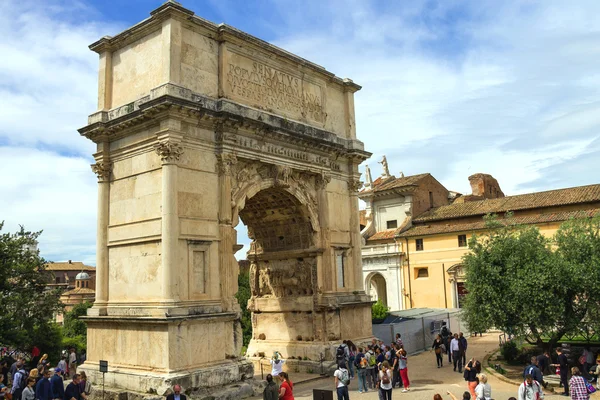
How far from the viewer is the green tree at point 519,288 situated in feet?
59.2

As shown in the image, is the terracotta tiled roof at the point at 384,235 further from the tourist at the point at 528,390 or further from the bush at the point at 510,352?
the tourist at the point at 528,390

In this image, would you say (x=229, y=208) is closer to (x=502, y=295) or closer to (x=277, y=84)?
(x=277, y=84)

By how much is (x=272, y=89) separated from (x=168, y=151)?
5292 mm

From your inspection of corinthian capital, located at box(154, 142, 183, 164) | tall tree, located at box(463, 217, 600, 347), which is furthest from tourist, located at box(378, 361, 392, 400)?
corinthian capital, located at box(154, 142, 183, 164)

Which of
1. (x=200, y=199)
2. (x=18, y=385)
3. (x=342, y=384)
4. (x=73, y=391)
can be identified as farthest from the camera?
(x=200, y=199)

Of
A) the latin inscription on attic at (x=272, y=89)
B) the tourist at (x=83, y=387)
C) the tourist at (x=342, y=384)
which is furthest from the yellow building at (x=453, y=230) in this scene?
the tourist at (x=83, y=387)

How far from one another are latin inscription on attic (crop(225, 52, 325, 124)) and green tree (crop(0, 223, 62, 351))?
522 inches

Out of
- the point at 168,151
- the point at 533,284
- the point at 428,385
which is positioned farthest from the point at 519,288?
the point at 168,151

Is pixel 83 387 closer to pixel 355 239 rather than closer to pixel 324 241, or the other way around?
pixel 324 241

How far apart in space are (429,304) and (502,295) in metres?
18.6

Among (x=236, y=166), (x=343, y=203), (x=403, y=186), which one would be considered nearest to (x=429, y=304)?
(x=403, y=186)

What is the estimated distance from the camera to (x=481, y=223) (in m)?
34.8

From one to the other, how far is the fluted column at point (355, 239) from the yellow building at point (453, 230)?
1454 centimetres

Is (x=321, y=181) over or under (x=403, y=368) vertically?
over
